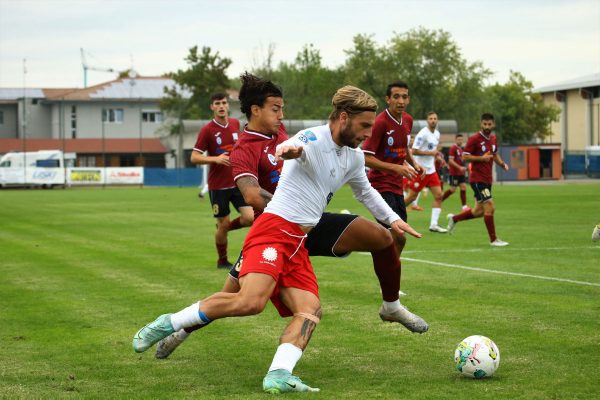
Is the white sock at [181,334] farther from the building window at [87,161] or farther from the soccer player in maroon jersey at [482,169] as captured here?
the building window at [87,161]

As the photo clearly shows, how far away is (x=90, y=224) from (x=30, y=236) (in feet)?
12.7

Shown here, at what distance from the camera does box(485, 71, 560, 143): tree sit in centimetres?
10701

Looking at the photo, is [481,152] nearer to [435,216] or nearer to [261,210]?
[435,216]

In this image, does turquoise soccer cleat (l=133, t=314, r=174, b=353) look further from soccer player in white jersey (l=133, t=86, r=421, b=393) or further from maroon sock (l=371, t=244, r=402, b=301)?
maroon sock (l=371, t=244, r=402, b=301)

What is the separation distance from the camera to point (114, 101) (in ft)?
309

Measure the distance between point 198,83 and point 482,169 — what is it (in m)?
68.8

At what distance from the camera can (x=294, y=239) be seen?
22.3 ft

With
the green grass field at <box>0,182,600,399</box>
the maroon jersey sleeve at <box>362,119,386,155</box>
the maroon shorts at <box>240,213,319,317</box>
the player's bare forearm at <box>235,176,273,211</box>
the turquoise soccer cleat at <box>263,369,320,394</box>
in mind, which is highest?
the maroon jersey sleeve at <box>362,119,386,155</box>

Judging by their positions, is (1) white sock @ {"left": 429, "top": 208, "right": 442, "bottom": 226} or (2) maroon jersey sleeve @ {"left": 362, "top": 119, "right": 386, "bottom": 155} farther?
(1) white sock @ {"left": 429, "top": 208, "right": 442, "bottom": 226}

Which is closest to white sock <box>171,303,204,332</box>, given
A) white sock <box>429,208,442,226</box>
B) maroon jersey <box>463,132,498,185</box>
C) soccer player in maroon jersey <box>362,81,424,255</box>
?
soccer player in maroon jersey <box>362,81,424,255</box>

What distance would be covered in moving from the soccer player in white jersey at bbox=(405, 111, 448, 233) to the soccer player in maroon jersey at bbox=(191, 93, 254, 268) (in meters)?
7.54

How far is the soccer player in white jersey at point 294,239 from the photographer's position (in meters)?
6.58

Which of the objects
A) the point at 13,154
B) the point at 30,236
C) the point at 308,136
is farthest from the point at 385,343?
the point at 13,154

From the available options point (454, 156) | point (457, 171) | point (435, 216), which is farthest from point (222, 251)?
point (454, 156)
